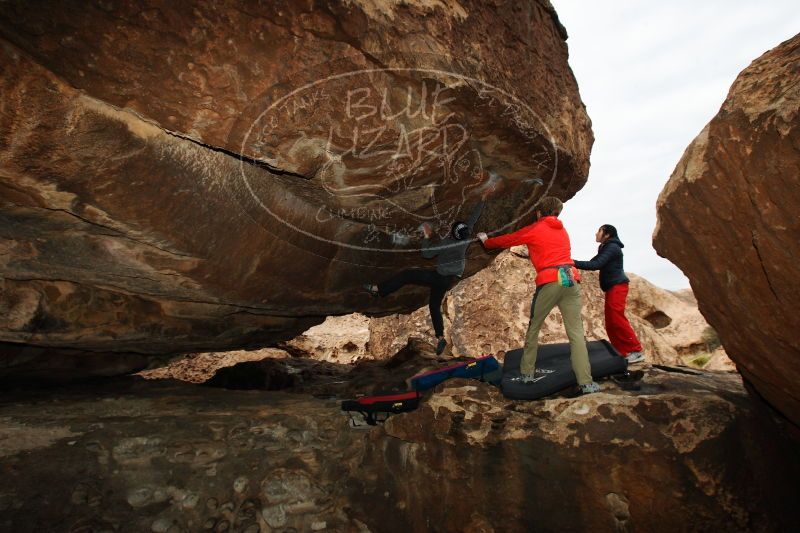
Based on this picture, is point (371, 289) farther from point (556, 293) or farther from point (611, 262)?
point (611, 262)

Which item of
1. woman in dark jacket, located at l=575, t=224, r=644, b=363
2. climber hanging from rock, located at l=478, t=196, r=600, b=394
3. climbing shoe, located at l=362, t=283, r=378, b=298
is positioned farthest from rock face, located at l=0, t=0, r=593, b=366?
climber hanging from rock, located at l=478, t=196, r=600, b=394

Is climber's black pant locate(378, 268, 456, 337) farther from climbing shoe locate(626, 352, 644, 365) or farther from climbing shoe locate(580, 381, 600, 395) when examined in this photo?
climbing shoe locate(580, 381, 600, 395)

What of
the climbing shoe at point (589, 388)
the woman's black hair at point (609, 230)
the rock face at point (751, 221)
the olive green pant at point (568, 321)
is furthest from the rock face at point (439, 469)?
the woman's black hair at point (609, 230)

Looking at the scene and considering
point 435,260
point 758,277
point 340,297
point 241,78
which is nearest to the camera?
point 758,277

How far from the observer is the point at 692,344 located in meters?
14.1

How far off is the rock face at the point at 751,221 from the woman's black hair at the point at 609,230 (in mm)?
1821

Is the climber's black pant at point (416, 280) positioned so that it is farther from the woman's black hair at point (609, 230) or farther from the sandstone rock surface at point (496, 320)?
the sandstone rock surface at point (496, 320)

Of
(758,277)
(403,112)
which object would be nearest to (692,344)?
(758,277)

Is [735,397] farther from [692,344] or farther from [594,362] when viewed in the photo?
[692,344]

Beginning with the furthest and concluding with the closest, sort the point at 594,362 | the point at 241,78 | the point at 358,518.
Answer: the point at 594,362 < the point at 358,518 < the point at 241,78

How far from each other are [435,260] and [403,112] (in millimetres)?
3190

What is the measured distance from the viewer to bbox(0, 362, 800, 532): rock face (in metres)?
3.20

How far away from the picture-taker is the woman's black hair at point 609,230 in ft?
17.7

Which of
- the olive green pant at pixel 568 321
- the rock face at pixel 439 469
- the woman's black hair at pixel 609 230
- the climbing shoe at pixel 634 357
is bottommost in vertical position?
the rock face at pixel 439 469
